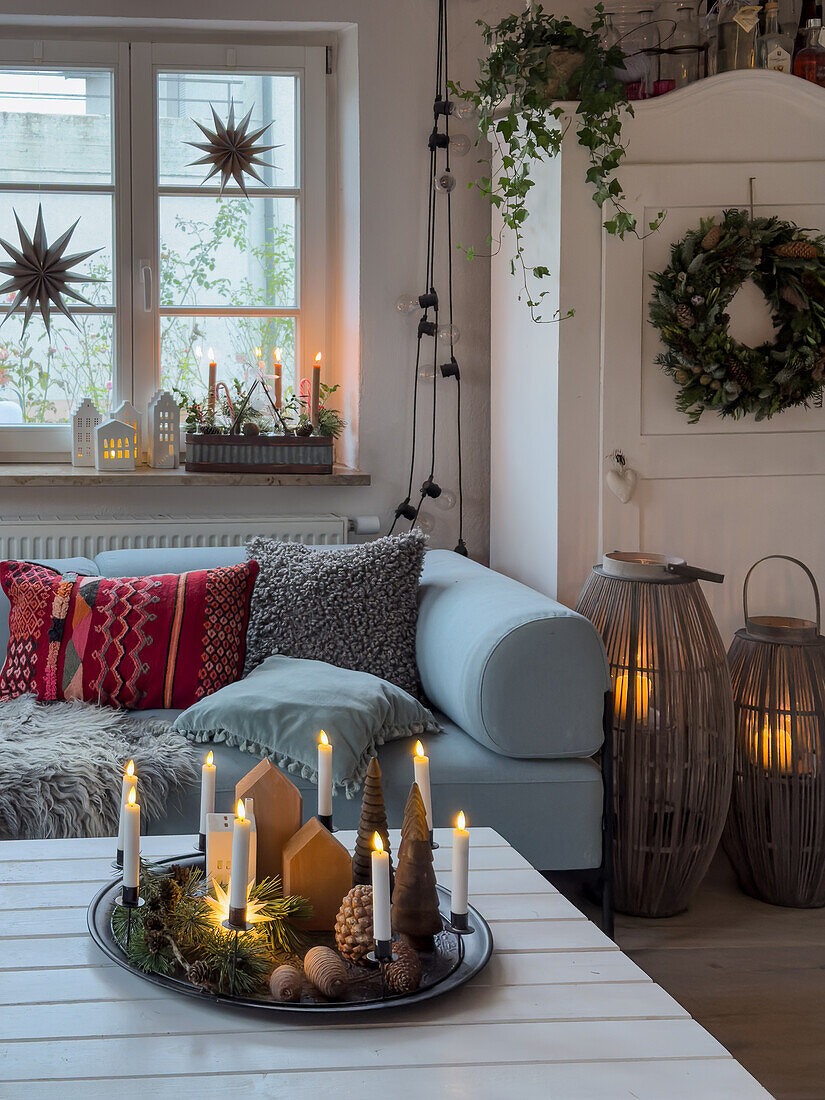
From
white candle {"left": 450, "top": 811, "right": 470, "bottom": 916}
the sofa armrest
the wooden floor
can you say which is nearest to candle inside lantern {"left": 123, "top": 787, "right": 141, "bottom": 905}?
white candle {"left": 450, "top": 811, "right": 470, "bottom": 916}

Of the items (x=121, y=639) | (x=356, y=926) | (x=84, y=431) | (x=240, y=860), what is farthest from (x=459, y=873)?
(x=84, y=431)

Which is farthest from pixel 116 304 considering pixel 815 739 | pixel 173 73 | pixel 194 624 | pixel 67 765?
pixel 815 739

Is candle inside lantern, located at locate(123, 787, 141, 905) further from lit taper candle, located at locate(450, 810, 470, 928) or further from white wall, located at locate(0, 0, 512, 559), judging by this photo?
white wall, located at locate(0, 0, 512, 559)

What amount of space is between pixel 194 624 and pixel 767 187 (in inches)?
63.9

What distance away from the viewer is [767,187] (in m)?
2.62

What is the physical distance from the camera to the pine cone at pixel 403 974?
1125mm

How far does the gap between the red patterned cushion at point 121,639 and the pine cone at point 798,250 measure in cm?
144

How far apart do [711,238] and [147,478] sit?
1.54m

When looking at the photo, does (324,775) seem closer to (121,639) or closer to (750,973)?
(121,639)

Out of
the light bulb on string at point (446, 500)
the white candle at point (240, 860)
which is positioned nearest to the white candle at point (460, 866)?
the white candle at point (240, 860)

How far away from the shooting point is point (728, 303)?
2580 mm

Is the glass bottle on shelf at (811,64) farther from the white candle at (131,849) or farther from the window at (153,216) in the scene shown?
the white candle at (131,849)

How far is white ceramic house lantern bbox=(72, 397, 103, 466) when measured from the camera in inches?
123

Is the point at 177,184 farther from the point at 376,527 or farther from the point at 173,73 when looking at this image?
the point at 376,527
